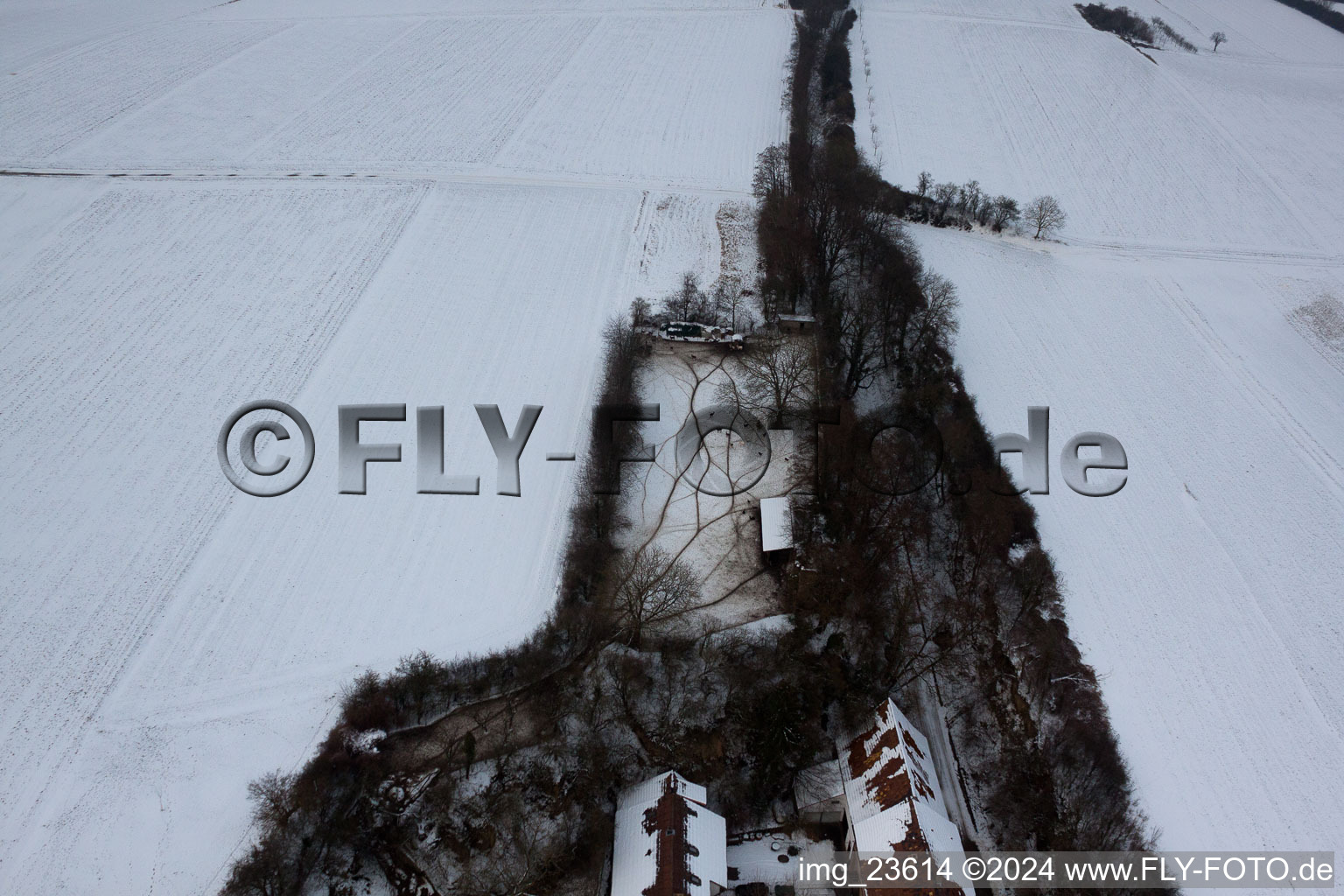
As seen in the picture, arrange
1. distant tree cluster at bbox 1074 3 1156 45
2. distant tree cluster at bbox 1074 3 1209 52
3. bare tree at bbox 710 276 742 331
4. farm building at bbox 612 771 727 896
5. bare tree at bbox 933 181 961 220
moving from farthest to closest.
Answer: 1. distant tree cluster at bbox 1074 3 1156 45
2. distant tree cluster at bbox 1074 3 1209 52
3. bare tree at bbox 933 181 961 220
4. bare tree at bbox 710 276 742 331
5. farm building at bbox 612 771 727 896

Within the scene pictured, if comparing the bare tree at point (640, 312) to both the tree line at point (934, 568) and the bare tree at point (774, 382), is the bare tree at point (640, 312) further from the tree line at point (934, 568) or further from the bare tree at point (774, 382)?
the tree line at point (934, 568)

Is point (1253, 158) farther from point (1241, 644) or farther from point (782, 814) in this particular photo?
point (782, 814)

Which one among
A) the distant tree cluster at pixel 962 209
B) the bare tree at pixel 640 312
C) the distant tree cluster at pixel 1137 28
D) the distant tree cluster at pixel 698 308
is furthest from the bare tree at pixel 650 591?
the distant tree cluster at pixel 1137 28

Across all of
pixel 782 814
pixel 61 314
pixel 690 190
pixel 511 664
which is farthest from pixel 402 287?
pixel 782 814

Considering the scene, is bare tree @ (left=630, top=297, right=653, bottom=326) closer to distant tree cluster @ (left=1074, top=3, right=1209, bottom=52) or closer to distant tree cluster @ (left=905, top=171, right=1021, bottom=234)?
distant tree cluster @ (left=905, top=171, right=1021, bottom=234)

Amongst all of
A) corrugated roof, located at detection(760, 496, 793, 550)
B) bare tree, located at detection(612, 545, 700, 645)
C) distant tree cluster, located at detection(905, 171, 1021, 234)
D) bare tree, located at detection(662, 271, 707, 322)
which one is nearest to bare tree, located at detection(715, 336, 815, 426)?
bare tree, located at detection(662, 271, 707, 322)

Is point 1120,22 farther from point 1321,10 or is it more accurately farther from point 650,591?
point 650,591

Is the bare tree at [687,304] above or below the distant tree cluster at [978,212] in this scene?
below
